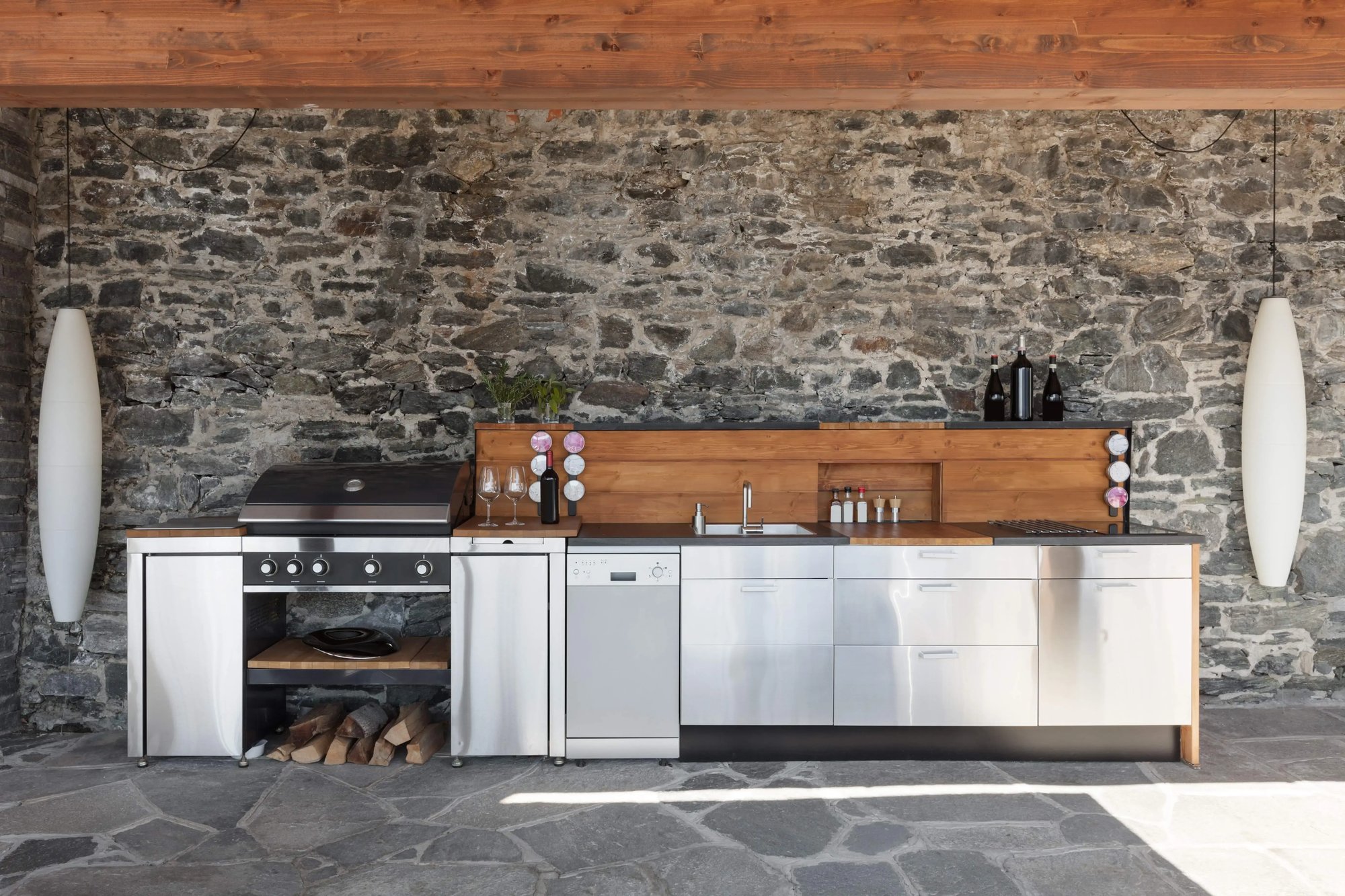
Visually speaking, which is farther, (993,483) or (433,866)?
(993,483)

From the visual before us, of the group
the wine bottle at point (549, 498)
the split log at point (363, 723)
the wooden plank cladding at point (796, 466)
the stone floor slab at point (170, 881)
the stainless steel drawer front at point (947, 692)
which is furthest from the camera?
the wooden plank cladding at point (796, 466)

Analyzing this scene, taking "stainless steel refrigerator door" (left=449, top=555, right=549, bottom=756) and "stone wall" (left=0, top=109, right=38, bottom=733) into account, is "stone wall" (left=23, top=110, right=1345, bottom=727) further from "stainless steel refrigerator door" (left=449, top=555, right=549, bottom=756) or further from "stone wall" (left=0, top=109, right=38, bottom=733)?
"stainless steel refrigerator door" (left=449, top=555, right=549, bottom=756)

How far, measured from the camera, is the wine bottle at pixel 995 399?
444 cm

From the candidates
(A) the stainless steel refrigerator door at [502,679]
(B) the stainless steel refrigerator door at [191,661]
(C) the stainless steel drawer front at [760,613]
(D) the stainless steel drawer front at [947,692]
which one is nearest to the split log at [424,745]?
A: (A) the stainless steel refrigerator door at [502,679]

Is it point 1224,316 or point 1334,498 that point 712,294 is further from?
point 1334,498

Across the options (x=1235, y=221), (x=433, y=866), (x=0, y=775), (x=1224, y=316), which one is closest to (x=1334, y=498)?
(x=1224, y=316)

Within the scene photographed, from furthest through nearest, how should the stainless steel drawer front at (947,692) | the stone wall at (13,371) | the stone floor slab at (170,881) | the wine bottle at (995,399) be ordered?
the wine bottle at (995,399) < the stone wall at (13,371) < the stainless steel drawer front at (947,692) < the stone floor slab at (170,881)

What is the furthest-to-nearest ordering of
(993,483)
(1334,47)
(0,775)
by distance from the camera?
(993,483) < (0,775) < (1334,47)

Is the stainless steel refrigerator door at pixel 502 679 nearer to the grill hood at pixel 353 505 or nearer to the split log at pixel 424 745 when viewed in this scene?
the split log at pixel 424 745

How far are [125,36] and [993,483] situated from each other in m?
4.03

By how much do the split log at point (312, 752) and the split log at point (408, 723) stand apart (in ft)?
0.92

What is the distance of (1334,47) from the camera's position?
283 cm

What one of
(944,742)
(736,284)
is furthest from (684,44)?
(944,742)

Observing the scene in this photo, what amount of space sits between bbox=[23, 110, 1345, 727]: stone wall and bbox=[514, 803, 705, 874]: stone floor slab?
1637mm
